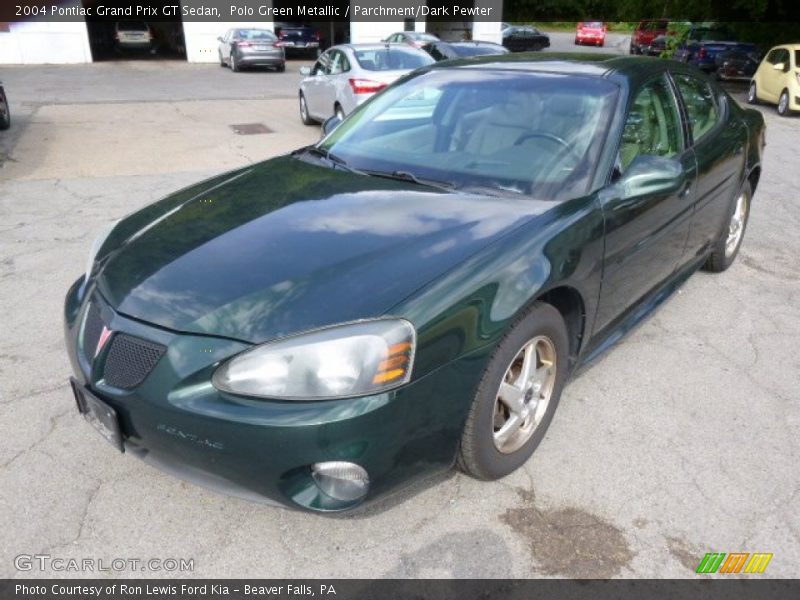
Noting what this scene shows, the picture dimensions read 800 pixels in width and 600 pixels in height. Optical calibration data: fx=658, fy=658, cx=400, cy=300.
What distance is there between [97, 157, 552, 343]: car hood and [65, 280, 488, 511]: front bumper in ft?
0.46

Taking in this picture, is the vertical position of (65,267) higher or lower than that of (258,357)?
lower

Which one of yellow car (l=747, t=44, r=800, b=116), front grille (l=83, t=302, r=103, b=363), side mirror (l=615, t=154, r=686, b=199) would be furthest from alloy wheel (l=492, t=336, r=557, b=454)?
yellow car (l=747, t=44, r=800, b=116)

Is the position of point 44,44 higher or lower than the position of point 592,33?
lower

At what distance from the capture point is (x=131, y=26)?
1142 inches

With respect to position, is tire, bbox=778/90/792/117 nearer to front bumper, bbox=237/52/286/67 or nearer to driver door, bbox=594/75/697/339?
driver door, bbox=594/75/697/339

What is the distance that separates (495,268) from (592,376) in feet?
4.81

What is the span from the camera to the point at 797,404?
10.7 ft

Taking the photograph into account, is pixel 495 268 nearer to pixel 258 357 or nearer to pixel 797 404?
pixel 258 357

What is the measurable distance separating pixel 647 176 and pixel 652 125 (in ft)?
1.92

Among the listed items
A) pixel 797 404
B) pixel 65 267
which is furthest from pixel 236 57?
pixel 797 404

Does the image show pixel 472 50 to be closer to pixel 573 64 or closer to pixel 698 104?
pixel 698 104

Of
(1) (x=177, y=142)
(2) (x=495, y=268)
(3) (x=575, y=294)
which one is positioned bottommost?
(1) (x=177, y=142)

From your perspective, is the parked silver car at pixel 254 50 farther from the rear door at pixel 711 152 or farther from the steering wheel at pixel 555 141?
the steering wheel at pixel 555 141

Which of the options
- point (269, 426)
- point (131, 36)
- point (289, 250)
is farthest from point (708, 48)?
point (131, 36)
